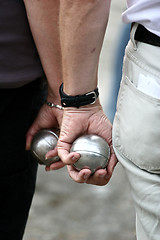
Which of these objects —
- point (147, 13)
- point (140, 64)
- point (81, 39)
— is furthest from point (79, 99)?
point (147, 13)

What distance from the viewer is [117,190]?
3980mm

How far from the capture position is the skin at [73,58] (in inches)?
75.8

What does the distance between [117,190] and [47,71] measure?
1.93 meters

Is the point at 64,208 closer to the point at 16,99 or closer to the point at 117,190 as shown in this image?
the point at 117,190

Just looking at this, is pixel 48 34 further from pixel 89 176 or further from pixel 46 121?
pixel 89 176

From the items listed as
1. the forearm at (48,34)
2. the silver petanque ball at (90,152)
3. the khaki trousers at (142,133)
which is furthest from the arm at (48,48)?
the khaki trousers at (142,133)

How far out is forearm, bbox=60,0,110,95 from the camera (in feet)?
6.23

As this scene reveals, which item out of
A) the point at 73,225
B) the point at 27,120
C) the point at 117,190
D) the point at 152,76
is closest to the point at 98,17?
the point at 152,76

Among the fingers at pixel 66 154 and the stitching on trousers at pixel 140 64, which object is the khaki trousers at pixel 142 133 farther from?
the fingers at pixel 66 154

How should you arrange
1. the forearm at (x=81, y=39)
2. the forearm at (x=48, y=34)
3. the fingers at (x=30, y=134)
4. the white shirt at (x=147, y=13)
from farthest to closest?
the fingers at (x=30, y=134), the forearm at (x=48, y=34), the forearm at (x=81, y=39), the white shirt at (x=147, y=13)

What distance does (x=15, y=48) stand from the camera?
2123mm

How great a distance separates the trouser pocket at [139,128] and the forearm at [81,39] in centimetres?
19

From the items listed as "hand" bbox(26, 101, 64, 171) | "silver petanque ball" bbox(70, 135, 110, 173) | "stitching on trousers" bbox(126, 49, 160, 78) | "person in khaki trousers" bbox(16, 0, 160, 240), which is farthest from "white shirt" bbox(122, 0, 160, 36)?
"hand" bbox(26, 101, 64, 171)

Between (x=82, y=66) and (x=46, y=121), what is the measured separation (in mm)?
442
